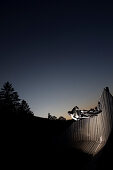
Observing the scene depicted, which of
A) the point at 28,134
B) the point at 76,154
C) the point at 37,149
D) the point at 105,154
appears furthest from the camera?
the point at 28,134

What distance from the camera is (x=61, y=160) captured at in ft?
29.7

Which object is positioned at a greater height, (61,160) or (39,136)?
(39,136)

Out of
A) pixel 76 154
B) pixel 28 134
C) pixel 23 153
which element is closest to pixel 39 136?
pixel 28 134

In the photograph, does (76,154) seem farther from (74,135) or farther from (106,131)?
(106,131)

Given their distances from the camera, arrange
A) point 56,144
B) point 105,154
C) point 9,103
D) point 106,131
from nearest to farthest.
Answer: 1. point 105,154
2. point 106,131
3. point 56,144
4. point 9,103

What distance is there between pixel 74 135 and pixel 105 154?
3508mm

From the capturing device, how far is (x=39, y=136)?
1408 centimetres

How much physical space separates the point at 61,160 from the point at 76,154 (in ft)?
2.47

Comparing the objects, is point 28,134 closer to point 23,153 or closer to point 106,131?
point 23,153

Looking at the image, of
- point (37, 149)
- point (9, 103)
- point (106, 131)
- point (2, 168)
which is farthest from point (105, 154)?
point (9, 103)

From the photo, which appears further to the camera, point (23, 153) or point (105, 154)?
point (23, 153)

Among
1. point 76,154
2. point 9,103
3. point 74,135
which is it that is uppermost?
point 9,103

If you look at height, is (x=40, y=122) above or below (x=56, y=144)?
above

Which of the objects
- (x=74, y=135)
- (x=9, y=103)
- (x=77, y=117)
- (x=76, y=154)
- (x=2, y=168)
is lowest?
(x=2, y=168)
